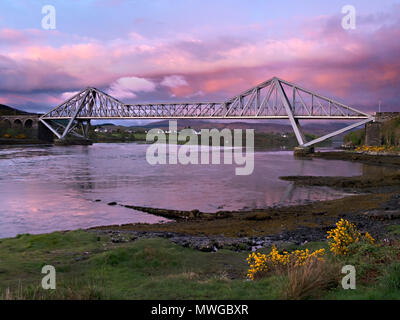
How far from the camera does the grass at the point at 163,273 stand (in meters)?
5.46

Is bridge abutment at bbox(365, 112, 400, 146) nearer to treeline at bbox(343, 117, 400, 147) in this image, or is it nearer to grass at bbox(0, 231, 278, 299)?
treeline at bbox(343, 117, 400, 147)

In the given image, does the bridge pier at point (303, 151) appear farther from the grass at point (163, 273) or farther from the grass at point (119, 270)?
the grass at point (119, 270)

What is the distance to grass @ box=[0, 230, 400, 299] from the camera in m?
5.46

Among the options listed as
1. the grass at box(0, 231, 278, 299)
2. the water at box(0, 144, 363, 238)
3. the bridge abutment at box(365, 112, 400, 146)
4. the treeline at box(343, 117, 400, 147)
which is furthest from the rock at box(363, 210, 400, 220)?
the bridge abutment at box(365, 112, 400, 146)

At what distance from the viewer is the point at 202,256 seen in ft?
33.0

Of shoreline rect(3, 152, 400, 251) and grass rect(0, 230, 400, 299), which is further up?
grass rect(0, 230, 400, 299)

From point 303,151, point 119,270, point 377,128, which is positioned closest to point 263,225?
point 119,270

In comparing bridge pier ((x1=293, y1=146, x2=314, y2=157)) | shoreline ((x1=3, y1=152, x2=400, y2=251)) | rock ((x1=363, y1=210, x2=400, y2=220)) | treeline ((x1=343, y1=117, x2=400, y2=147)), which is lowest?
shoreline ((x1=3, y1=152, x2=400, y2=251))

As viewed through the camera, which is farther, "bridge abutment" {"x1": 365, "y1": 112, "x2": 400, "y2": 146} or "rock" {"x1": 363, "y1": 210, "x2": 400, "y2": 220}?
"bridge abutment" {"x1": 365, "y1": 112, "x2": 400, "y2": 146}

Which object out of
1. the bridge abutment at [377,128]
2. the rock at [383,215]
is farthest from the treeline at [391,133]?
the rock at [383,215]

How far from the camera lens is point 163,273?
8.41 m

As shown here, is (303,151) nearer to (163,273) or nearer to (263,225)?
(263,225)

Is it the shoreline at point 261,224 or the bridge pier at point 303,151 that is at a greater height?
the bridge pier at point 303,151
